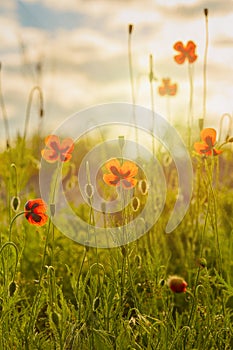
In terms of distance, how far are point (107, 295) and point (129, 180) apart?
404mm

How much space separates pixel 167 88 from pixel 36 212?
1.71 meters

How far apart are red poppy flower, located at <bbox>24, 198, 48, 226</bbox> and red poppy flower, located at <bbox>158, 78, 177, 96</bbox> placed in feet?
5.48

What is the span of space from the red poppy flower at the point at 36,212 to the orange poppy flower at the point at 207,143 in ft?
2.01

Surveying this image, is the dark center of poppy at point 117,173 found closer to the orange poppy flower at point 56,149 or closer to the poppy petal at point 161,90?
the orange poppy flower at point 56,149

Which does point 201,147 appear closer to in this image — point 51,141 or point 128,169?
point 128,169

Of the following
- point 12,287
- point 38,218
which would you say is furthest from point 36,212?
point 12,287

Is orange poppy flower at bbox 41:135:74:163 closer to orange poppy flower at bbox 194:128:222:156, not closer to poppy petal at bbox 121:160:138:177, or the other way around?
poppy petal at bbox 121:160:138:177

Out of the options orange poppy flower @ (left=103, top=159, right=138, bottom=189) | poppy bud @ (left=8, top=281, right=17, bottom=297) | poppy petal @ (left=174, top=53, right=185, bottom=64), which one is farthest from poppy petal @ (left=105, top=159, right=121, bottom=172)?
poppy petal @ (left=174, top=53, right=185, bottom=64)

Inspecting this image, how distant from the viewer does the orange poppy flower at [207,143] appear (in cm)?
224

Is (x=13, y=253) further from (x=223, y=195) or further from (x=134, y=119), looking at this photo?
(x=223, y=195)

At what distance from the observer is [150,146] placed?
320 centimetres

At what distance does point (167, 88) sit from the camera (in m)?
3.51

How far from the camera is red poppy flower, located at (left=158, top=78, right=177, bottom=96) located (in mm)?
3502

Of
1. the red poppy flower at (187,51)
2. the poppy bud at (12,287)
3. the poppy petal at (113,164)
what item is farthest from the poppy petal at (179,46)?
the poppy bud at (12,287)
